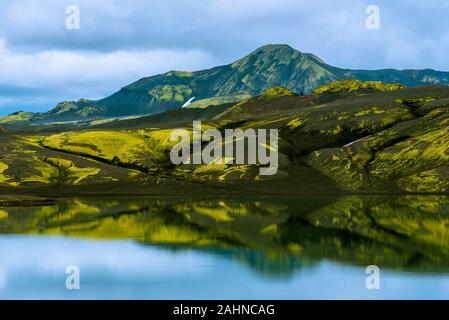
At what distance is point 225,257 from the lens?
73.4 m

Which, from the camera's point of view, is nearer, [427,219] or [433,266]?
[433,266]

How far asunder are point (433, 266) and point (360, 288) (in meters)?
15.2

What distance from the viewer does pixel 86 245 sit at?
85.0 meters

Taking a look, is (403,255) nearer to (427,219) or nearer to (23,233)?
(427,219)

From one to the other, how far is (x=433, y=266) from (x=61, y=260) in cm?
4143

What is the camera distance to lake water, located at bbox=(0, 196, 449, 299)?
177 ft

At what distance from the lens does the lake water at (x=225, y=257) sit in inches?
2120
